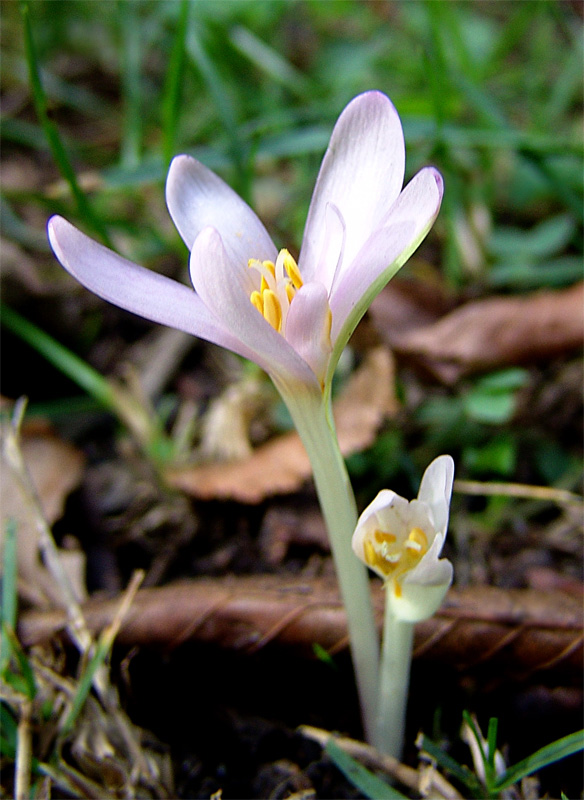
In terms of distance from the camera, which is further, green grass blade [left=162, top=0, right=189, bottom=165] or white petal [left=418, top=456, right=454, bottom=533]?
green grass blade [left=162, top=0, right=189, bottom=165]

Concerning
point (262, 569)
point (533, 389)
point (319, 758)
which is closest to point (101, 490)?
point (262, 569)

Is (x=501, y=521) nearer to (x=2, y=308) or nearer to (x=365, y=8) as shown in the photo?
(x=2, y=308)

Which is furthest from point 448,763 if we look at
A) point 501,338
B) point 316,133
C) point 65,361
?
point 316,133

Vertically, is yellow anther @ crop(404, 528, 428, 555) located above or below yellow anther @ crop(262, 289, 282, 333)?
below

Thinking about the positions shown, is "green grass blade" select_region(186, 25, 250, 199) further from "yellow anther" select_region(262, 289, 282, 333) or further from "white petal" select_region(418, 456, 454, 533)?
"white petal" select_region(418, 456, 454, 533)

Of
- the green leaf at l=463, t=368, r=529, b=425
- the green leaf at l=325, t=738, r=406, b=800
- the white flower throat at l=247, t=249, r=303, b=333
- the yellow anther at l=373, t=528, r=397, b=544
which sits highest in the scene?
the white flower throat at l=247, t=249, r=303, b=333

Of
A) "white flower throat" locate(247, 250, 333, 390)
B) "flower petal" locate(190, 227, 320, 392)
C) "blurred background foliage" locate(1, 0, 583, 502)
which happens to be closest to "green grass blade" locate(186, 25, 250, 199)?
"blurred background foliage" locate(1, 0, 583, 502)

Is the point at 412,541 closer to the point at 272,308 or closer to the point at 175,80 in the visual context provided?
the point at 272,308
